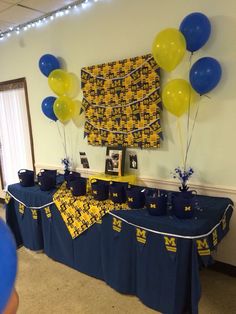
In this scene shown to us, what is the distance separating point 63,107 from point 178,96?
136 centimetres

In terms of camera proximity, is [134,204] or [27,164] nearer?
[134,204]

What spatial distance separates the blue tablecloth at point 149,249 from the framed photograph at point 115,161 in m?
0.65

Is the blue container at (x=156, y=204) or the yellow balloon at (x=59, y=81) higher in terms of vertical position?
the yellow balloon at (x=59, y=81)

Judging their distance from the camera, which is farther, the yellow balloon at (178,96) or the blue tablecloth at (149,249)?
the yellow balloon at (178,96)

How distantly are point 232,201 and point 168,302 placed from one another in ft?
3.06

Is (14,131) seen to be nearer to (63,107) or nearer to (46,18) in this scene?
(63,107)

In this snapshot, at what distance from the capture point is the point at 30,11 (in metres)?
2.98

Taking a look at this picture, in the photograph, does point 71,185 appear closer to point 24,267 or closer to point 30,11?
point 24,267

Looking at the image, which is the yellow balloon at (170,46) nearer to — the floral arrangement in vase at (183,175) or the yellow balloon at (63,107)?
the floral arrangement in vase at (183,175)

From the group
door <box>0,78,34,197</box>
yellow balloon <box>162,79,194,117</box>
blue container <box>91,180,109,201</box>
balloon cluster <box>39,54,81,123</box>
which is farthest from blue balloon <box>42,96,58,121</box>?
yellow balloon <box>162,79,194,117</box>

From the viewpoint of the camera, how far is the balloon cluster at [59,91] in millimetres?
2951

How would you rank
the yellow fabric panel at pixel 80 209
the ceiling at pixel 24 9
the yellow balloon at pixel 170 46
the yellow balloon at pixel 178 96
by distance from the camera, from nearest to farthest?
the yellow balloon at pixel 170 46
the yellow balloon at pixel 178 96
the yellow fabric panel at pixel 80 209
the ceiling at pixel 24 9

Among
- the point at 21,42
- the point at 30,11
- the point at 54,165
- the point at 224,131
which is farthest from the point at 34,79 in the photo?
the point at 224,131

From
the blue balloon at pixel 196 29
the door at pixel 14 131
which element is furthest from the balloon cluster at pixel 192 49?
the door at pixel 14 131
